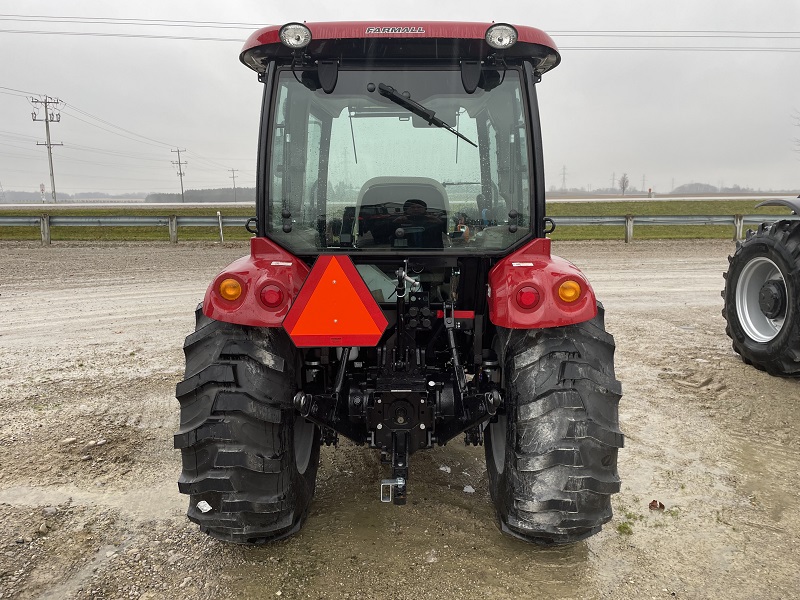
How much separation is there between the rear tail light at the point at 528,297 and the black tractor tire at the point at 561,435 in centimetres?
15

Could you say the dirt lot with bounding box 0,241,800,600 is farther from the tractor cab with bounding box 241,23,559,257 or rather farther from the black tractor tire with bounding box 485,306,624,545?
the tractor cab with bounding box 241,23,559,257

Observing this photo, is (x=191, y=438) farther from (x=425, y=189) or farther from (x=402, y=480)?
(x=425, y=189)

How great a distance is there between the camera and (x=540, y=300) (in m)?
2.46

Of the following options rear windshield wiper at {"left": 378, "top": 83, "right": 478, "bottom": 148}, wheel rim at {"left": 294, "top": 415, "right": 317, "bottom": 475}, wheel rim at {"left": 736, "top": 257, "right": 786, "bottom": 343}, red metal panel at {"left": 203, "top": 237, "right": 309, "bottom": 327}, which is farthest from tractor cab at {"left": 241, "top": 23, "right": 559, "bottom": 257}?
wheel rim at {"left": 736, "top": 257, "right": 786, "bottom": 343}

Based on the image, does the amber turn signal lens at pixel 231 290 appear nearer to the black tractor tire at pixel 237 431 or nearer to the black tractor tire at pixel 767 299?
the black tractor tire at pixel 237 431

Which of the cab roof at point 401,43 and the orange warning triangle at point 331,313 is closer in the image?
the orange warning triangle at point 331,313

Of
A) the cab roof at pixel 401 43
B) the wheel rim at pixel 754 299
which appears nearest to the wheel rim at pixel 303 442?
the cab roof at pixel 401 43

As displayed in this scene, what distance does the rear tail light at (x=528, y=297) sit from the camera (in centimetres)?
246

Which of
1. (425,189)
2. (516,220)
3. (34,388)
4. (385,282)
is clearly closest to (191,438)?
(385,282)

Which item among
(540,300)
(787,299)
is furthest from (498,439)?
(787,299)

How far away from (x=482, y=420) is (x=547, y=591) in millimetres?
771

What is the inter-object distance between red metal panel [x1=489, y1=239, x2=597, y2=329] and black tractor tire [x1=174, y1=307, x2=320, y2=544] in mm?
994

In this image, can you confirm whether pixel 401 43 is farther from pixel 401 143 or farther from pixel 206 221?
pixel 206 221

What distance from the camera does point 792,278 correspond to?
16.0 feet
